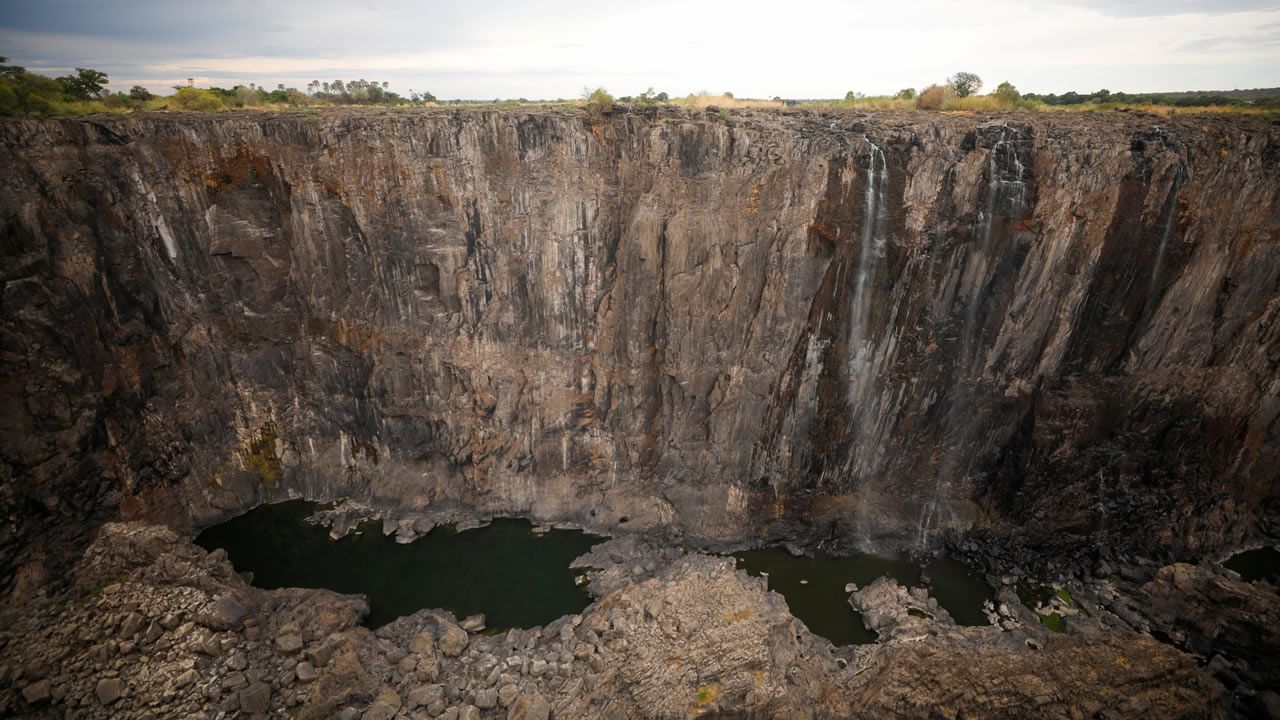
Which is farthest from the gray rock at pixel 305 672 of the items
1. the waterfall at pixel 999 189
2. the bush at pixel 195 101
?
the waterfall at pixel 999 189

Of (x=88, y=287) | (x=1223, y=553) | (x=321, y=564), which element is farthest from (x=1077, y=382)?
(x=88, y=287)

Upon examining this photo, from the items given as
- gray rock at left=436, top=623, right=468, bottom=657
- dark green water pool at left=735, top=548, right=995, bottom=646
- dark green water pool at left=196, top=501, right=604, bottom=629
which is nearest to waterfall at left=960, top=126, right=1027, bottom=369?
dark green water pool at left=735, top=548, right=995, bottom=646

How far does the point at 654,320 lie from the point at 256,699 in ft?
48.0

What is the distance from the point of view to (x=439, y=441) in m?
21.6

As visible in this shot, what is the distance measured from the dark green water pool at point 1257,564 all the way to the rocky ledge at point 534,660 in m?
3.84

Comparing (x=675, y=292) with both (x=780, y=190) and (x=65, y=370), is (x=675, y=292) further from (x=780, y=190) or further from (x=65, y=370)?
(x=65, y=370)

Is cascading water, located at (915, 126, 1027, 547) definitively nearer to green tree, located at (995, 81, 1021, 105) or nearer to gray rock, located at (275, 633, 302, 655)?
green tree, located at (995, 81, 1021, 105)

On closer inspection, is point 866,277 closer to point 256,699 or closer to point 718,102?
point 718,102

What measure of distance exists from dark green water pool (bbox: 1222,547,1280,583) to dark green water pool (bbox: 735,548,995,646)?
8.19 metres

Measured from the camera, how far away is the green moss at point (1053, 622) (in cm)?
1647

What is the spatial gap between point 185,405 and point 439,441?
27.3ft

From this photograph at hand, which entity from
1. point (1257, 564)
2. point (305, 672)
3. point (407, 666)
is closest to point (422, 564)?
point (407, 666)

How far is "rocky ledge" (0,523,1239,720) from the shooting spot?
13398mm

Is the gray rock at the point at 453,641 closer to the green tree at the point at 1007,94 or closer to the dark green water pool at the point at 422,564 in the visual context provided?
the dark green water pool at the point at 422,564
